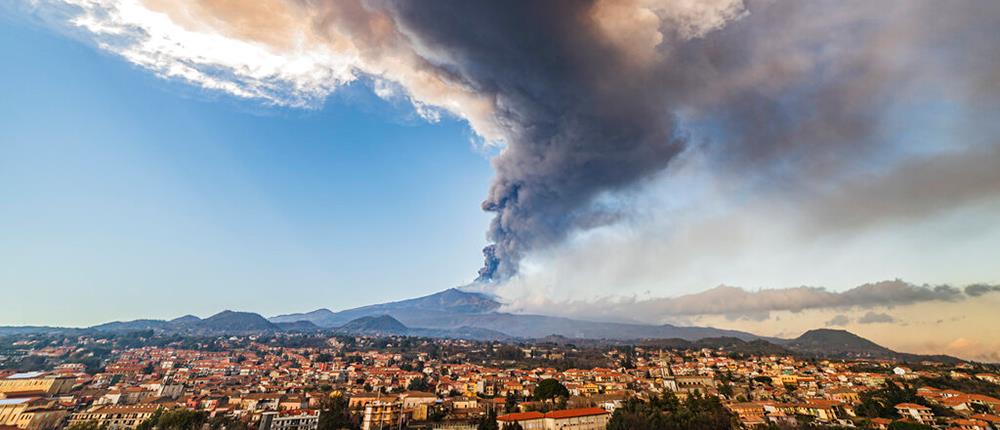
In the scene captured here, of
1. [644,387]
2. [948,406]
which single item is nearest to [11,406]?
[644,387]

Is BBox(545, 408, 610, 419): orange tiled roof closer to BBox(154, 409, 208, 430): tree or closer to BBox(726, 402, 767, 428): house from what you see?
BBox(726, 402, 767, 428): house

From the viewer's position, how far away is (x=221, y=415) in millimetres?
39250

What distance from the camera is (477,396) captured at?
48.1 metres

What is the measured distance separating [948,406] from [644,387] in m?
25.9

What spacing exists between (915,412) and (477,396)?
38.2 meters

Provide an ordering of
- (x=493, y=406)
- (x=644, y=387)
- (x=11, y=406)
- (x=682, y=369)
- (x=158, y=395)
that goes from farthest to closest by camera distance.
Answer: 1. (x=682, y=369)
2. (x=644, y=387)
3. (x=158, y=395)
4. (x=493, y=406)
5. (x=11, y=406)

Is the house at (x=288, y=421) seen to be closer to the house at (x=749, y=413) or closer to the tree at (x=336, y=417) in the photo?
the tree at (x=336, y=417)

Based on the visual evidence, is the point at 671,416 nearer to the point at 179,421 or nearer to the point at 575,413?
→ the point at 575,413

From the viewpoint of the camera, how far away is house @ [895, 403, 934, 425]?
3478 cm

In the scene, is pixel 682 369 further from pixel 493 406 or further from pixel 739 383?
pixel 493 406

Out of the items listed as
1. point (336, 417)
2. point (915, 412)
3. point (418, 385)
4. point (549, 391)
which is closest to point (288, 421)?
point (336, 417)

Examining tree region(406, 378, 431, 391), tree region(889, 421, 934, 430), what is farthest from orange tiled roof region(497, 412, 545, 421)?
tree region(889, 421, 934, 430)

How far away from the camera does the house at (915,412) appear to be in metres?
A: 34.8

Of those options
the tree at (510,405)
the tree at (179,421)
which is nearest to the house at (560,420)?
the tree at (510,405)
